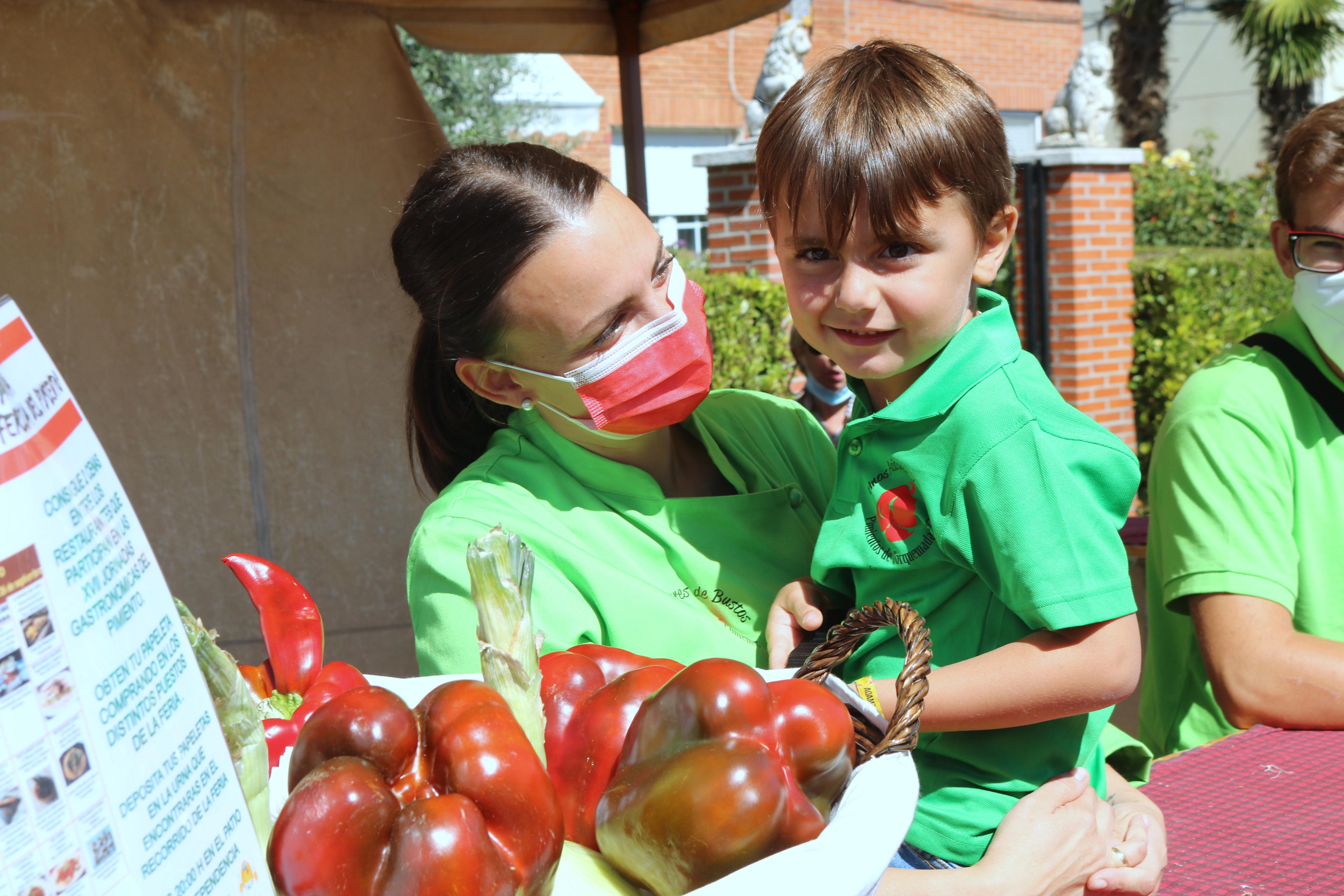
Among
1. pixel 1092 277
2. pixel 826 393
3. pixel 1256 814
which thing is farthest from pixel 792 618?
pixel 1092 277

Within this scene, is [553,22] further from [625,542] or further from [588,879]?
[588,879]

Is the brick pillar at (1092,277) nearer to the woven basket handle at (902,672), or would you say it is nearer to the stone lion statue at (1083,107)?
the stone lion statue at (1083,107)

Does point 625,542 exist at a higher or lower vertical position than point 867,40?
lower

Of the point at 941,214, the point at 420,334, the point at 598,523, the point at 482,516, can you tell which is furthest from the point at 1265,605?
the point at 420,334

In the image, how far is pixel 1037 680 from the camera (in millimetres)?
1247

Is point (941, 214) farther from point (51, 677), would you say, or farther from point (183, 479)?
point (183, 479)

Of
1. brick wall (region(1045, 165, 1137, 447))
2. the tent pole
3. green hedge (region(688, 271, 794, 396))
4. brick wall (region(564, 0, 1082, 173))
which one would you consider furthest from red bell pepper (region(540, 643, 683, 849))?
brick wall (region(564, 0, 1082, 173))

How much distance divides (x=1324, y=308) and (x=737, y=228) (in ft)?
19.2

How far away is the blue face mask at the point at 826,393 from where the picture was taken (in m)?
4.66

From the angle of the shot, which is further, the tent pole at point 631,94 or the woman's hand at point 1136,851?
the tent pole at point 631,94

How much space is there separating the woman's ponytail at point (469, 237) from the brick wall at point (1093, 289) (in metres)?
7.13

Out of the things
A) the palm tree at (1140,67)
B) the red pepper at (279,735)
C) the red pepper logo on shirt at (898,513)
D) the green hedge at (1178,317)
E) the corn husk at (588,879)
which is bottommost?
the green hedge at (1178,317)

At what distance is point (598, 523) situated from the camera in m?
1.61

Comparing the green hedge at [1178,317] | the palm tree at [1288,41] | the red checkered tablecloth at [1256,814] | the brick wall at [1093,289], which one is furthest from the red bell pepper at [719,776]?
the palm tree at [1288,41]
